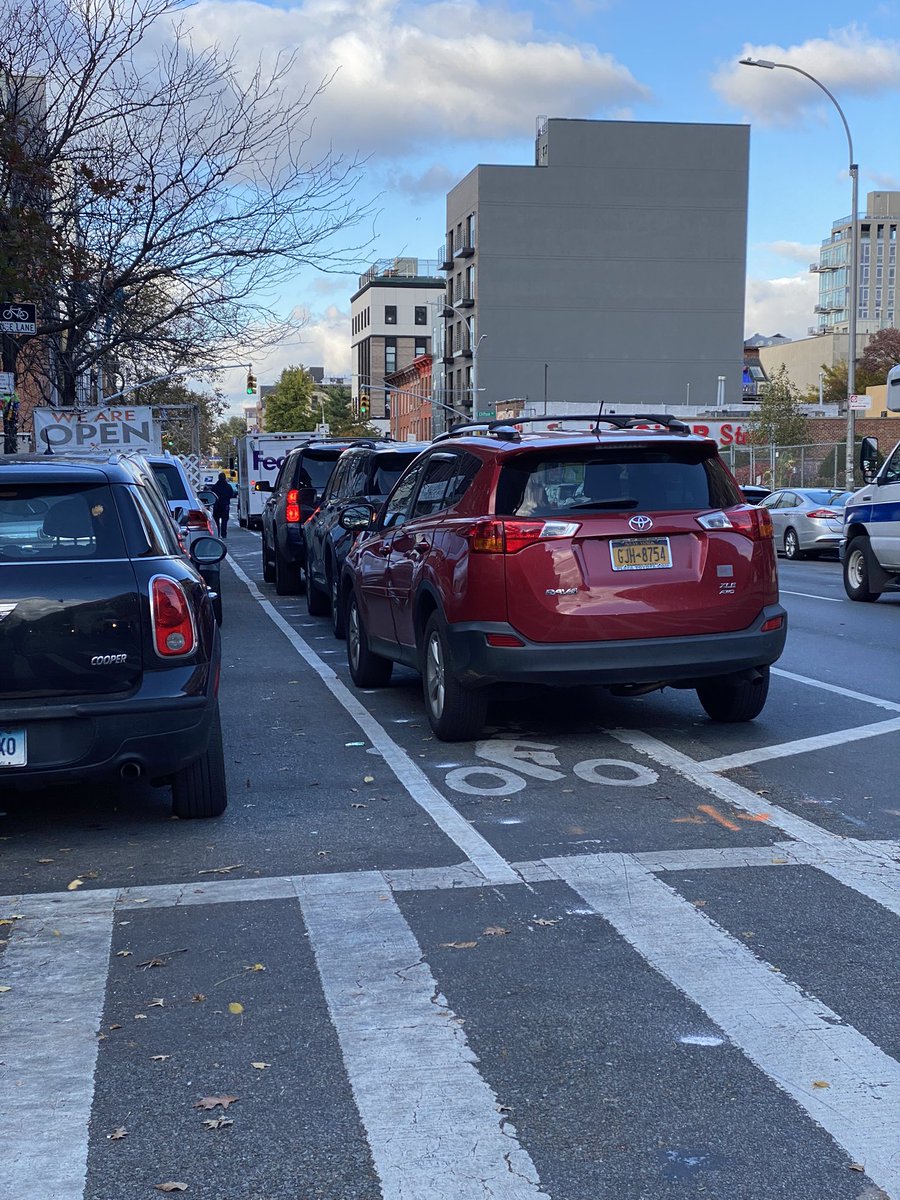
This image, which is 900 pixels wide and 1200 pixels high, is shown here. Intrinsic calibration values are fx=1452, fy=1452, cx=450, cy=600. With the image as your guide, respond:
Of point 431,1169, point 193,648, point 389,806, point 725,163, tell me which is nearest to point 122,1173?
point 431,1169

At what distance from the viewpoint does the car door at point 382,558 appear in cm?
1016

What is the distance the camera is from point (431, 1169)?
3.39 meters

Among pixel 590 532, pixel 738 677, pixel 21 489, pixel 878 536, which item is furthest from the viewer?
pixel 878 536

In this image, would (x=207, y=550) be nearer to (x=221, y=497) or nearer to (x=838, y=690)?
(x=838, y=690)

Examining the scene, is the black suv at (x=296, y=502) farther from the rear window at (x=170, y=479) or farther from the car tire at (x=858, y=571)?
the car tire at (x=858, y=571)

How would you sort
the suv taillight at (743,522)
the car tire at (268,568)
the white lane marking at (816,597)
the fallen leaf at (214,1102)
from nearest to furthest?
the fallen leaf at (214,1102), the suv taillight at (743,522), the white lane marking at (816,597), the car tire at (268,568)

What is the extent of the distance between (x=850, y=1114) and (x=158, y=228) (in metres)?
20.2

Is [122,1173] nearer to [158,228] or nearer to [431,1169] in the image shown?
[431,1169]

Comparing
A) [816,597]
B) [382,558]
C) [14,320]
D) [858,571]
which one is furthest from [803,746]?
[14,320]

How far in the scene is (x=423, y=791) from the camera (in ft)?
24.5

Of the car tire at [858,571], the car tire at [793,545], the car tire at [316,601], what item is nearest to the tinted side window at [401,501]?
the car tire at [316,601]

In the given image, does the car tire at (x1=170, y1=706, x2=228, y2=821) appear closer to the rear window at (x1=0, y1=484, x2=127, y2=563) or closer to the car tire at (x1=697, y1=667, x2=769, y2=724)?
the rear window at (x1=0, y1=484, x2=127, y2=563)

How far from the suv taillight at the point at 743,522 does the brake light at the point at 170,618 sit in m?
3.22

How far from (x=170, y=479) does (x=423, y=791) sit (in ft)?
40.6
